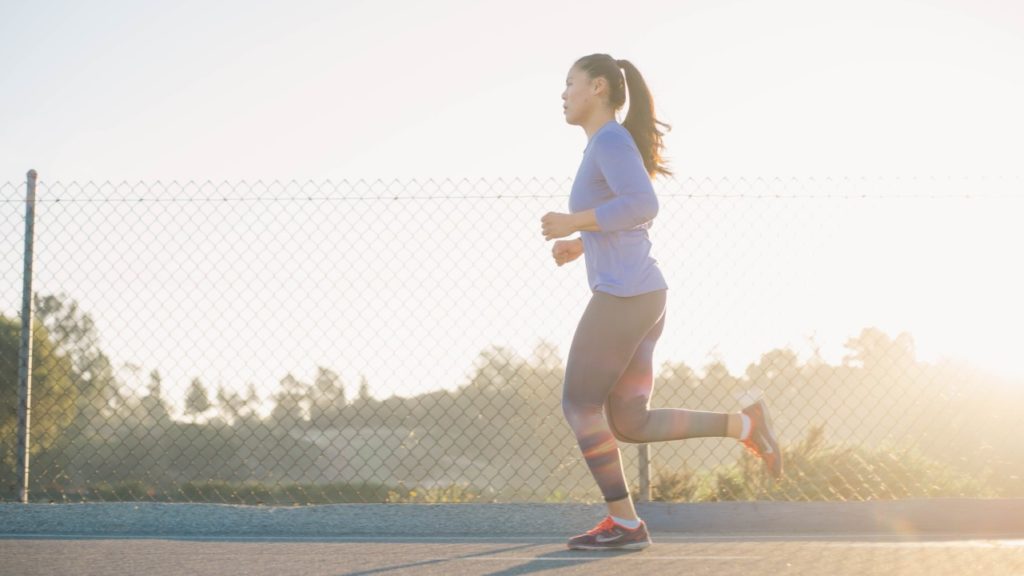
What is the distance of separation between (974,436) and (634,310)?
3692 millimetres

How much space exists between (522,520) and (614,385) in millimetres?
1317

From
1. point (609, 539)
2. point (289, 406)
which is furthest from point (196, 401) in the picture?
point (609, 539)

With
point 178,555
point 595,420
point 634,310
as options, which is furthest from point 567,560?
point 178,555

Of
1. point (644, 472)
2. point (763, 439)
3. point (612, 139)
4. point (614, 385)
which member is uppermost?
point (612, 139)

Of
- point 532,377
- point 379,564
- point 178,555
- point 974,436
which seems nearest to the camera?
point 379,564

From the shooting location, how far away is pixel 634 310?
3.41 metres

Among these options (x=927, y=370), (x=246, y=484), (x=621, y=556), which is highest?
(x=927, y=370)

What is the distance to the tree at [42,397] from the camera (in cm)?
555

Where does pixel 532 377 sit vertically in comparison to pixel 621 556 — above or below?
above

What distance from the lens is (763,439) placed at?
3.81 meters

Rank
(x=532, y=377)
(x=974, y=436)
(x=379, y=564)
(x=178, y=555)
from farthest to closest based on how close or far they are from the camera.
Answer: (x=974, y=436), (x=532, y=377), (x=178, y=555), (x=379, y=564)

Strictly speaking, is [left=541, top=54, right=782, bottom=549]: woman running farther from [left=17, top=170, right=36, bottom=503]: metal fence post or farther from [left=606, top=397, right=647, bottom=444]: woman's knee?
[left=17, top=170, right=36, bottom=503]: metal fence post

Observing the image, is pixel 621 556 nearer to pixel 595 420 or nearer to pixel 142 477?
pixel 595 420

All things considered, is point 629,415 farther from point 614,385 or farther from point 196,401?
point 196,401
